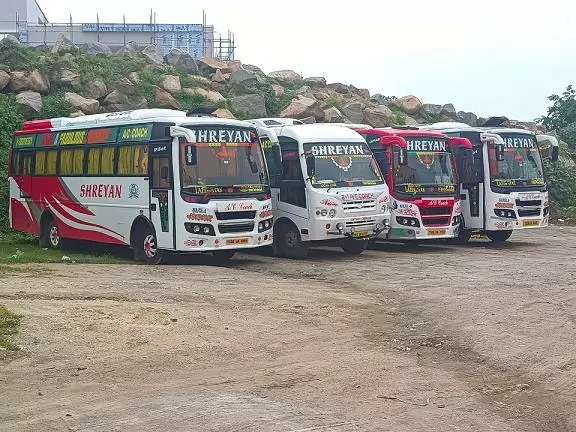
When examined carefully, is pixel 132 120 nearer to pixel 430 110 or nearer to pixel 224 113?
pixel 224 113

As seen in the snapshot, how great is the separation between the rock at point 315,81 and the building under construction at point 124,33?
26.1 feet

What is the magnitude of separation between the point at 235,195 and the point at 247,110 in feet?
52.1

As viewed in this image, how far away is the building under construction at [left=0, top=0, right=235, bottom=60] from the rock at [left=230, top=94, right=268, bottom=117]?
43.3 feet

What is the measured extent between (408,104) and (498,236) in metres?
16.4

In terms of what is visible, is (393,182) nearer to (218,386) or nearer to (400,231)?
(400,231)

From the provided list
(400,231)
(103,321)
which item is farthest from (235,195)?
(103,321)

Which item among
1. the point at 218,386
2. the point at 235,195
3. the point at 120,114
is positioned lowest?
the point at 218,386

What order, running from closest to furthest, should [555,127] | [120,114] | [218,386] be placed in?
[218,386]
[120,114]
[555,127]

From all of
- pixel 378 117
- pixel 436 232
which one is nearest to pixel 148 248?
pixel 436 232

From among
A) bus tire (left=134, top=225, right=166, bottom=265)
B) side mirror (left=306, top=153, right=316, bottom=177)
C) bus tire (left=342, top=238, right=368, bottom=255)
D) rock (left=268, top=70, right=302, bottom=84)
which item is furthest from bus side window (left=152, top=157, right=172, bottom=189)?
rock (left=268, top=70, right=302, bottom=84)

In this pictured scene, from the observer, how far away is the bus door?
17281 mm

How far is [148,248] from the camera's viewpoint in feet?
60.0

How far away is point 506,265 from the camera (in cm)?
1792

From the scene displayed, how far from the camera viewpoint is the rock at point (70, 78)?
3014 centimetres
